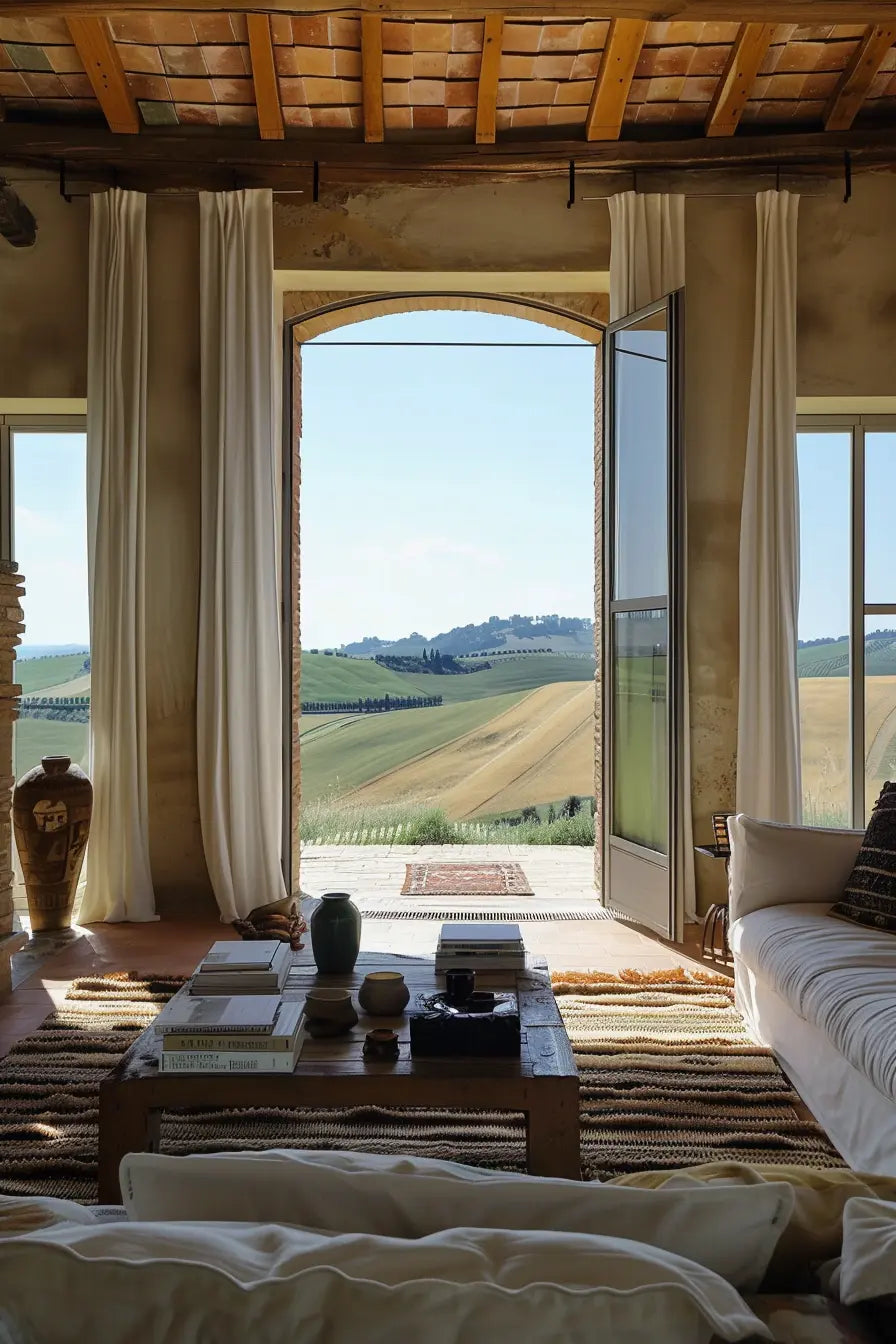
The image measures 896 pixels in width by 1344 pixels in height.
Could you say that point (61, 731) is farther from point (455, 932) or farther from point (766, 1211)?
point (766, 1211)

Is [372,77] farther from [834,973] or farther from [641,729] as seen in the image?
[834,973]

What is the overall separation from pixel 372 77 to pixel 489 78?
498mm

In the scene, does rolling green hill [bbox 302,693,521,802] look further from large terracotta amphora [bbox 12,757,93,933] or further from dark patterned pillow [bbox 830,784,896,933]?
dark patterned pillow [bbox 830,784,896,933]

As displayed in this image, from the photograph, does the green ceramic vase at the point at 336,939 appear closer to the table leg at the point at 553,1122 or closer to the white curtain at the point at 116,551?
the table leg at the point at 553,1122

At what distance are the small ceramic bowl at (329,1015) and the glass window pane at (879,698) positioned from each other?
3.79m

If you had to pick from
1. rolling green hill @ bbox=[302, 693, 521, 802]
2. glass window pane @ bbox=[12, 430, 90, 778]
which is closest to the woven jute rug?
glass window pane @ bbox=[12, 430, 90, 778]

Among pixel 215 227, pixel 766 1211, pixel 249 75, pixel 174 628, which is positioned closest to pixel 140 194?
pixel 215 227

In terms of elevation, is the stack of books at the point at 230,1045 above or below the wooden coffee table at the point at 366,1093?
above

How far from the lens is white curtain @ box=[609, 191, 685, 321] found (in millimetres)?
5023

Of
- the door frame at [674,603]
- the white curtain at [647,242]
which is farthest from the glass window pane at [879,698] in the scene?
the white curtain at [647,242]

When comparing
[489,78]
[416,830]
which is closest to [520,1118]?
[489,78]

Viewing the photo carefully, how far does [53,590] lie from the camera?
5512 mm

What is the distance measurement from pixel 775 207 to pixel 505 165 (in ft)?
4.22

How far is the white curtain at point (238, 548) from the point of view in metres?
4.99
